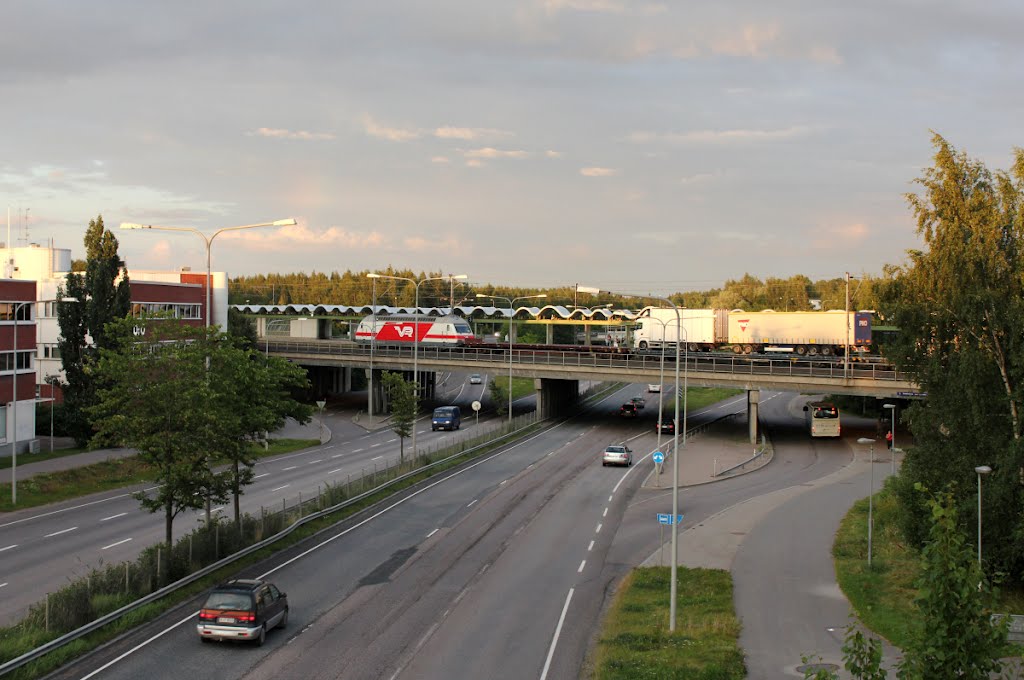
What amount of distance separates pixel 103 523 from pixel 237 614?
57.1 feet

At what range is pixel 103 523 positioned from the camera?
35.8 meters

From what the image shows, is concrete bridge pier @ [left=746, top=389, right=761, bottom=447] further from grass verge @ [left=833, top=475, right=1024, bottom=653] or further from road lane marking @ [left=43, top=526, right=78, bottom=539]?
road lane marking @ [left=43, top=526, right=78, bottom=539]

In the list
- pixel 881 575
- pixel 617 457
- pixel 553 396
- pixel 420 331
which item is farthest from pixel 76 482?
pixel 420 331

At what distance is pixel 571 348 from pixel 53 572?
183 ft

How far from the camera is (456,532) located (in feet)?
116

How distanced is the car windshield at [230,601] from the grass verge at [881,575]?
631 inches

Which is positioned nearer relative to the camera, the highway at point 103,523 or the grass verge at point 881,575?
the grass verge at point 881,575

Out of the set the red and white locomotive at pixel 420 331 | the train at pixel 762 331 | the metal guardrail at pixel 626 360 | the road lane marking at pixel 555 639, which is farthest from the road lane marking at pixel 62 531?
the train at pixel 762 331

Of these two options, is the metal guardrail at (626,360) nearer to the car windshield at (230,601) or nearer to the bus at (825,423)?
the bus at (825,423)

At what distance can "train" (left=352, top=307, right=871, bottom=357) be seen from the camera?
76.2 metres

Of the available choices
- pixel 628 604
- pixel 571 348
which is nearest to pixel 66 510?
pixel 628 604

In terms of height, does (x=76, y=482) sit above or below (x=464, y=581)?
above

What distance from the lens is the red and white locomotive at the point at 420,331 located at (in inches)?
3226

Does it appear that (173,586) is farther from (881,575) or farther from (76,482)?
(881,575)
